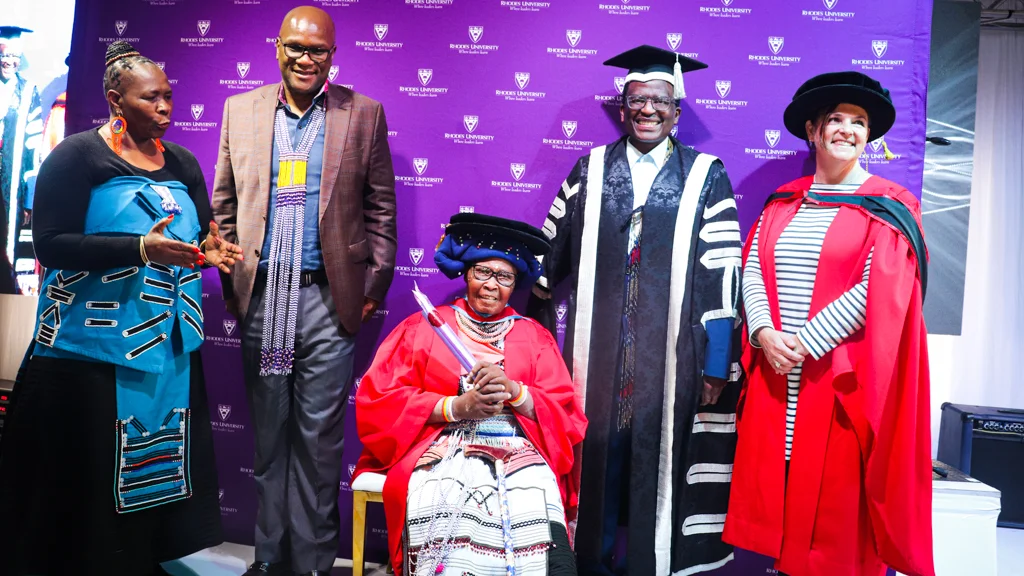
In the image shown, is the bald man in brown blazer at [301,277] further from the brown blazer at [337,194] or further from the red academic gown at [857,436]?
the red academic gown at [857,436]

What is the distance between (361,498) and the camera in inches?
116

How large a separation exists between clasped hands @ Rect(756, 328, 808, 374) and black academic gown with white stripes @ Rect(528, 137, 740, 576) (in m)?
0.25

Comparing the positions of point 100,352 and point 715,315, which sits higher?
point 715,315

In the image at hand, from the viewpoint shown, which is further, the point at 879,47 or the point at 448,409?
the point at 879,47

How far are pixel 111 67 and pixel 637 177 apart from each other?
2286 millimetres

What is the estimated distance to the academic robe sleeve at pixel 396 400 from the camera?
2.80 m

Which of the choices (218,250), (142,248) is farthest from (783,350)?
(142,248)

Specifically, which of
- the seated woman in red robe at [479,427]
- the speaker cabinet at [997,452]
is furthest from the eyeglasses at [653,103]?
the speaker cabinet at [997,452]

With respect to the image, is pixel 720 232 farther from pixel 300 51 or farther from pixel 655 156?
pixel 300 51

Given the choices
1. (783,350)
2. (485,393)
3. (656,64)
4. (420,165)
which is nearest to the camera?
(485,393)

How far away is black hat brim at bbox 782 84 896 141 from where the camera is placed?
290 centimetres

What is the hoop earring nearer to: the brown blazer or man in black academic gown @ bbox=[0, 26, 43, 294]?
the brown blazer

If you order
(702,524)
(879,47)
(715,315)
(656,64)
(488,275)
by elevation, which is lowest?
(702,524)

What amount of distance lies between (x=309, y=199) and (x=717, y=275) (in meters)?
1.87
